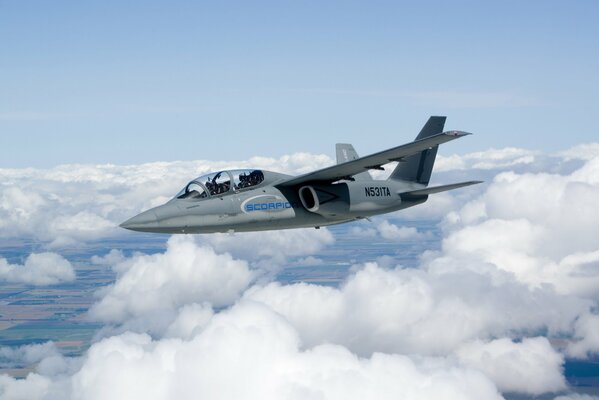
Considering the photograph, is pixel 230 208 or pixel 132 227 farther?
pixel 230 208

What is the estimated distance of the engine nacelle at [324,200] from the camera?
32.9 m

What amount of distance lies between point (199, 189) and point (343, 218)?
8.22 meters

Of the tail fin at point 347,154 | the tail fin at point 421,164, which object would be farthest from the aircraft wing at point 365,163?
the tail fin at point 421,164

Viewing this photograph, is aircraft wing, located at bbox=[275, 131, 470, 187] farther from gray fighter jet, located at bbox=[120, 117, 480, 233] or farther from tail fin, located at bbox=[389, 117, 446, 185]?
tail fin, located at bbox=[389, 117, 446, 185]

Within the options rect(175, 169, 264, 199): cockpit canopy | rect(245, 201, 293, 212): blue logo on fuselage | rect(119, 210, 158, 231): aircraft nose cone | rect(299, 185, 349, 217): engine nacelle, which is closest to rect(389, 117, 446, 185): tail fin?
rect(299, 185, 349, 217): engine nacelle

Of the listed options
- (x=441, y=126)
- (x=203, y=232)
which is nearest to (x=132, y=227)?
(x=203, y=232)

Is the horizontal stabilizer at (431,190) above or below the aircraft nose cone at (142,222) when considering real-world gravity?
below

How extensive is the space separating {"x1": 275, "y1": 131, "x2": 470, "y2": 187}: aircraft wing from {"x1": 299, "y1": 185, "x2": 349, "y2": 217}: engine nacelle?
0.52 m

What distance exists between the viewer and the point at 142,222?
91.9 ft

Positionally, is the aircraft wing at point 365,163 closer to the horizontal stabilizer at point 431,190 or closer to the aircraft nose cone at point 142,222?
the horizontal stabilizer at point 431,190

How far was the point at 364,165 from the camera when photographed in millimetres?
31516

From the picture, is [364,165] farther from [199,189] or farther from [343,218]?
[199,189]

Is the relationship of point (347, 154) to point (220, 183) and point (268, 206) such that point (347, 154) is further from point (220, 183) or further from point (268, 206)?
point (220, 183)

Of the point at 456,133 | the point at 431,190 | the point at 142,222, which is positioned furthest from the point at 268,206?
the point at 431,190
